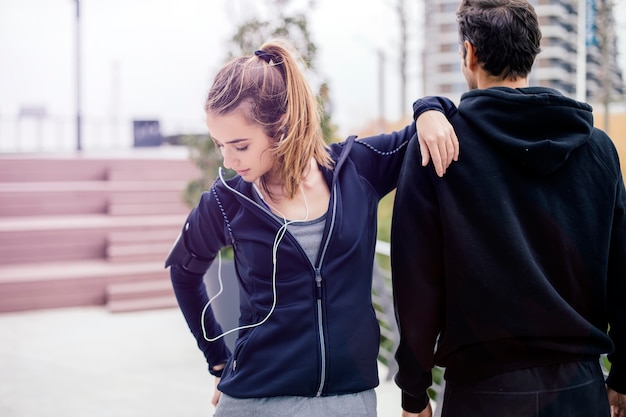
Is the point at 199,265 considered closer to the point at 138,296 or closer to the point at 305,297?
the point at 305,297

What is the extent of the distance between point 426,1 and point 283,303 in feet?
18.6

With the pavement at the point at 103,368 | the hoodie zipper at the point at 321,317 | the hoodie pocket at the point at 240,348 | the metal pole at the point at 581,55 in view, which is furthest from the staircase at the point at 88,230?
the hoodie zipper at the point at 321,317

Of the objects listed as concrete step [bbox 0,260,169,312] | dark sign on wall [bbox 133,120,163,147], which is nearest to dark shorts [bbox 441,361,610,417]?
concrete step [bbox 0,260,169,312]

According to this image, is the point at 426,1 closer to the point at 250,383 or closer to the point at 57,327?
the point at 57,327

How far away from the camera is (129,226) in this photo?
21.3 feet

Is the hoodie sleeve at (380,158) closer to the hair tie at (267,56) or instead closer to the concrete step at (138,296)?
the hair tie at (267,56)

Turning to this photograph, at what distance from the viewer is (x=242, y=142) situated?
4.33ft

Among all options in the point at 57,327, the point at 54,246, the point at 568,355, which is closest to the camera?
the point at 568,355

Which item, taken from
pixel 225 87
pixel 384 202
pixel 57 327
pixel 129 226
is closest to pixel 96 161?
pixel 129 226

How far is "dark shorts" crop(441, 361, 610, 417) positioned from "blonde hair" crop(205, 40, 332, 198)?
0.56m

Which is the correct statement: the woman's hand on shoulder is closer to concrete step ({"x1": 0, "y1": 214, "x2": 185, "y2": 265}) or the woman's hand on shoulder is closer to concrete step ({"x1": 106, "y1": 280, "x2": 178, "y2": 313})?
concrete step ({"x1": 106, "y1": 280, "x2": 178, "y2": 313})

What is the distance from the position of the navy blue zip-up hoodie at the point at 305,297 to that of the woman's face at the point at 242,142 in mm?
56

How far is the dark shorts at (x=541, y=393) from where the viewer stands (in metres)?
1.19

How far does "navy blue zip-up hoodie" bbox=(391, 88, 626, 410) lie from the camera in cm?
121
